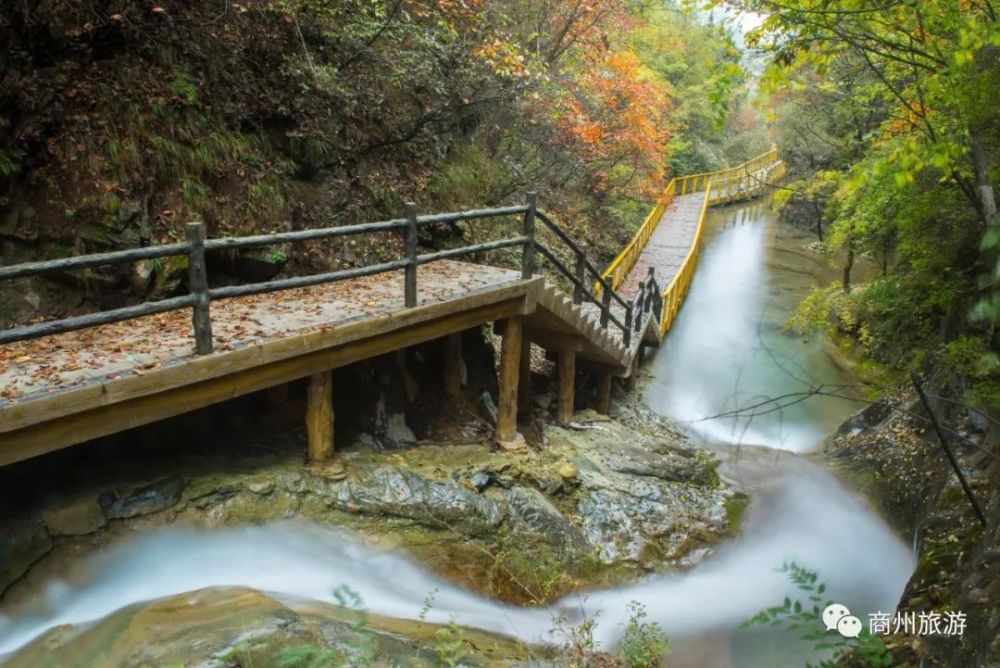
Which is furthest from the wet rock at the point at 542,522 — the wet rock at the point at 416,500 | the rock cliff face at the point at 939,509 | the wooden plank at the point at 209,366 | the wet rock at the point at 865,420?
the wet rock at the point at 865,420

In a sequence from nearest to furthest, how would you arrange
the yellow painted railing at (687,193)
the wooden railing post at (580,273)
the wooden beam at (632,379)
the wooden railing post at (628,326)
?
the wooden railing post at (580,273)
the wooden railing post at (628,326)
the wooden beam at (632,379)
the yellow painted railing at (687,193)

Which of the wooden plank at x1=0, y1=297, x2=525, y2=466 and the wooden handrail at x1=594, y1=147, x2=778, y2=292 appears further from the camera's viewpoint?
the wooden handrail at x1=594, y1=147, x2=778, y2=292

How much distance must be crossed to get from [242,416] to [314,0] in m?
5.49

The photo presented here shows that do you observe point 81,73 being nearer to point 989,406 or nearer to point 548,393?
point 548,393

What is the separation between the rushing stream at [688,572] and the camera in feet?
14.7

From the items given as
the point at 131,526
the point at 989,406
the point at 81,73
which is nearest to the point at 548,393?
the point at 989,406

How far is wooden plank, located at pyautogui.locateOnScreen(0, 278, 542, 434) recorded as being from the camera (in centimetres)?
366

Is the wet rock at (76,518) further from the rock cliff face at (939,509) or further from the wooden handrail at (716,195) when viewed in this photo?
the wooden handrail at (716,195)

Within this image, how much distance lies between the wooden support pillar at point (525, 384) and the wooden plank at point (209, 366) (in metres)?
3.23

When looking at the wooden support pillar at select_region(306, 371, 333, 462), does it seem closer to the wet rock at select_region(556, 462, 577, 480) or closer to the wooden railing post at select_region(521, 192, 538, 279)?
the wooden railing post at select_region(521, 192, 538, 279)

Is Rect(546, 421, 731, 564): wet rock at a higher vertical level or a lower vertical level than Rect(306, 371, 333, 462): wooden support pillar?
lower

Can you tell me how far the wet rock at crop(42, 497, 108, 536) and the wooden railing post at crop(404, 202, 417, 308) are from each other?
2.96m

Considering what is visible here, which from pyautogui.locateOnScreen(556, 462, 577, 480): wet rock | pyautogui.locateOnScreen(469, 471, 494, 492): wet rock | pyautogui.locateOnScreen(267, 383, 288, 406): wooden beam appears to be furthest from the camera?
pyautogui.locateOnScreen(556, 462, 577, 480): wet rock

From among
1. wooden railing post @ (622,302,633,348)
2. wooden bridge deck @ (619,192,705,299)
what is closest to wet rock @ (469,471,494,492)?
wooden railing post @ (622,302,633,348)
